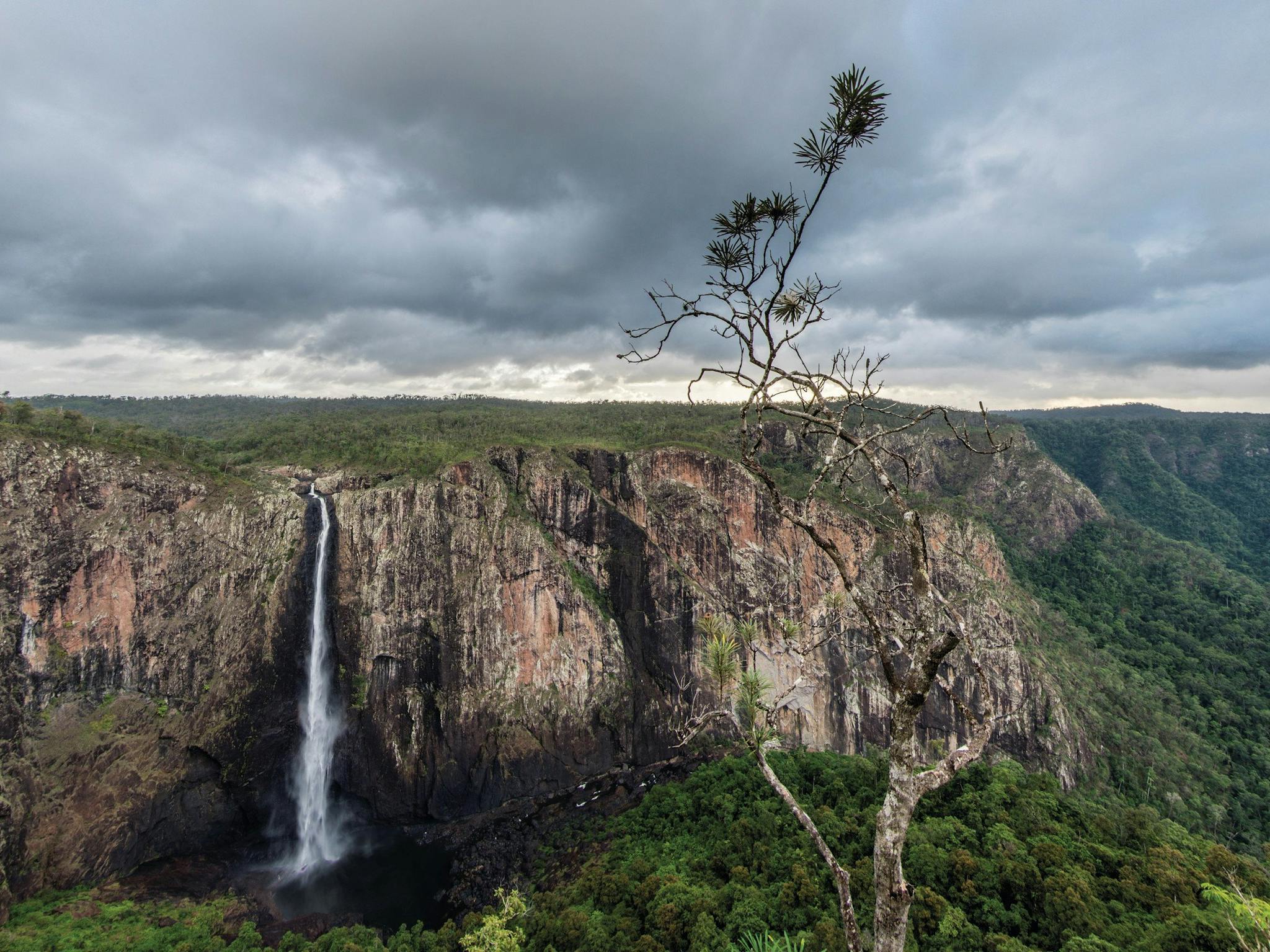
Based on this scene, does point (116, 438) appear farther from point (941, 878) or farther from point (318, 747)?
point (941, 878)

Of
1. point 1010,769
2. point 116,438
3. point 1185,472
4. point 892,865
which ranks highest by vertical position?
point 116,438

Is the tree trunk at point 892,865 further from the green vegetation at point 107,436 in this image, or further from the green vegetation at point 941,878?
the green vegetation at point 107,436

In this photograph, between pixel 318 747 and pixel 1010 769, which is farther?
pixel 318 747

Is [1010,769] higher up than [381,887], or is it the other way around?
[1010,769]

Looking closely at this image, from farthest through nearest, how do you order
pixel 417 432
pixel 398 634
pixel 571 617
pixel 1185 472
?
pixel 1185 472 < pixel 417 432 < pixel 571 617 < pixel 398 634

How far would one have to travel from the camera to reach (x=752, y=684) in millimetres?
6285

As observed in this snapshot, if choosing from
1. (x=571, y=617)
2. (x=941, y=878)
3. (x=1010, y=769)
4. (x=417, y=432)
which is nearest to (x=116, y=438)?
(x=417, y=432)

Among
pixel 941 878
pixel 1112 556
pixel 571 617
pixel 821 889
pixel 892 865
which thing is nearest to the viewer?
pixel 892 865

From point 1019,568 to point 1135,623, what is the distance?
10.8 metres

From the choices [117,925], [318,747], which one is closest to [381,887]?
[318,747]

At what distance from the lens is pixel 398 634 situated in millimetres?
Answer: 36062

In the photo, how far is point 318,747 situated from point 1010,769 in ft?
127

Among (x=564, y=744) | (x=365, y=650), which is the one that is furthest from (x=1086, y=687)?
(x=365, y=650)

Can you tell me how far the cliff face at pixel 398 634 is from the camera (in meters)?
27.6
